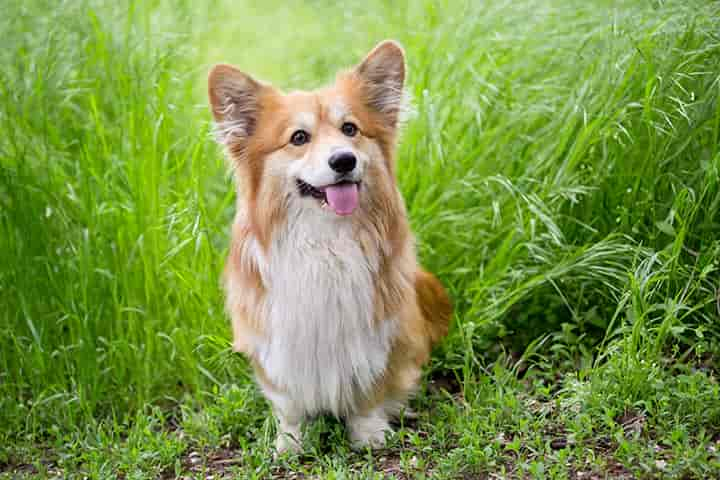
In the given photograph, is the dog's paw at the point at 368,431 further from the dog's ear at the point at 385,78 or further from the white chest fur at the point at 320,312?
the dog's ear at the point at 385,78

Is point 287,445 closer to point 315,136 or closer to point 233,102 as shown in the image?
point 315,136

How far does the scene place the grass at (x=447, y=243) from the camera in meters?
3.23

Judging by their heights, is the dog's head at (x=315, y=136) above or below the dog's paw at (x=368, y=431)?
above

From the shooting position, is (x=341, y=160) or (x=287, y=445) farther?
(x=287, y=445)

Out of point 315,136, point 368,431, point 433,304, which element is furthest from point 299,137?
point 368,431

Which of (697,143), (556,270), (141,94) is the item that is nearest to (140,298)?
(141,94)

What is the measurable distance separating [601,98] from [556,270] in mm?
779

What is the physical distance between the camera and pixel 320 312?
322 cm

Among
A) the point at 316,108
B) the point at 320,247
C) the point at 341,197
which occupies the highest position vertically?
the point at 316,108

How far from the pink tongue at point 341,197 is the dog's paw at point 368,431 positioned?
833 millimetres

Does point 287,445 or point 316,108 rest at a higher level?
point 316,108

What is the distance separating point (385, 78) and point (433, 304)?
1003 mm

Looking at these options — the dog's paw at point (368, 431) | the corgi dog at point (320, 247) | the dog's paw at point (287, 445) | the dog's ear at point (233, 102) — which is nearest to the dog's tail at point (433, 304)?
the corgi dog at point (320, 247)

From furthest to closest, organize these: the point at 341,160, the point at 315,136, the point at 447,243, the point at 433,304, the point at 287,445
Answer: the point at 447,243, the point at 433,304, the point at 287,445, the point at 315,136, the point at 341,160
